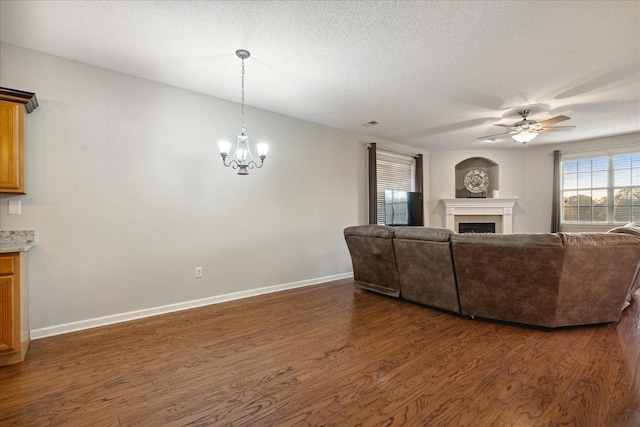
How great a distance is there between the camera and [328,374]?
6.75 feet

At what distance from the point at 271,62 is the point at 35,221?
2.74 m

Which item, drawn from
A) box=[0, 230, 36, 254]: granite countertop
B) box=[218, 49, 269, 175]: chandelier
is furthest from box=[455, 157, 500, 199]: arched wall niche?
box=[0, 230, 36, 254]: granite countertop

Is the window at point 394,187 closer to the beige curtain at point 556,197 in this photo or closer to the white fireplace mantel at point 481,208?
the white fireplace mantel at point 481,208

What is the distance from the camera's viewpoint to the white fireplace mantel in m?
6.82

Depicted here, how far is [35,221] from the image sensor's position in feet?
9.04

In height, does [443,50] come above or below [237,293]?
above

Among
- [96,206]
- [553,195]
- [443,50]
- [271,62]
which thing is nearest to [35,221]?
[96,206]

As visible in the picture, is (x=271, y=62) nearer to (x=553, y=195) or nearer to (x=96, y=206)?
(x=96, y=206)

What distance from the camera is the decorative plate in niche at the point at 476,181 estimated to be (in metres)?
7.18

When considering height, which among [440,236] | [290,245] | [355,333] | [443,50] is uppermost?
[443,50]

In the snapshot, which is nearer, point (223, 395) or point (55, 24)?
point (223, 395)

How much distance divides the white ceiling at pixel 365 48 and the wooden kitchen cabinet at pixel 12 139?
595 millimetres

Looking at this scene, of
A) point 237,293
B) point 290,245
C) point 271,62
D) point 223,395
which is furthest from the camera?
point 290,245

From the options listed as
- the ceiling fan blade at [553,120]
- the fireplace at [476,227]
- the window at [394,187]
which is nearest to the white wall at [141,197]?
the window at [394,187]
